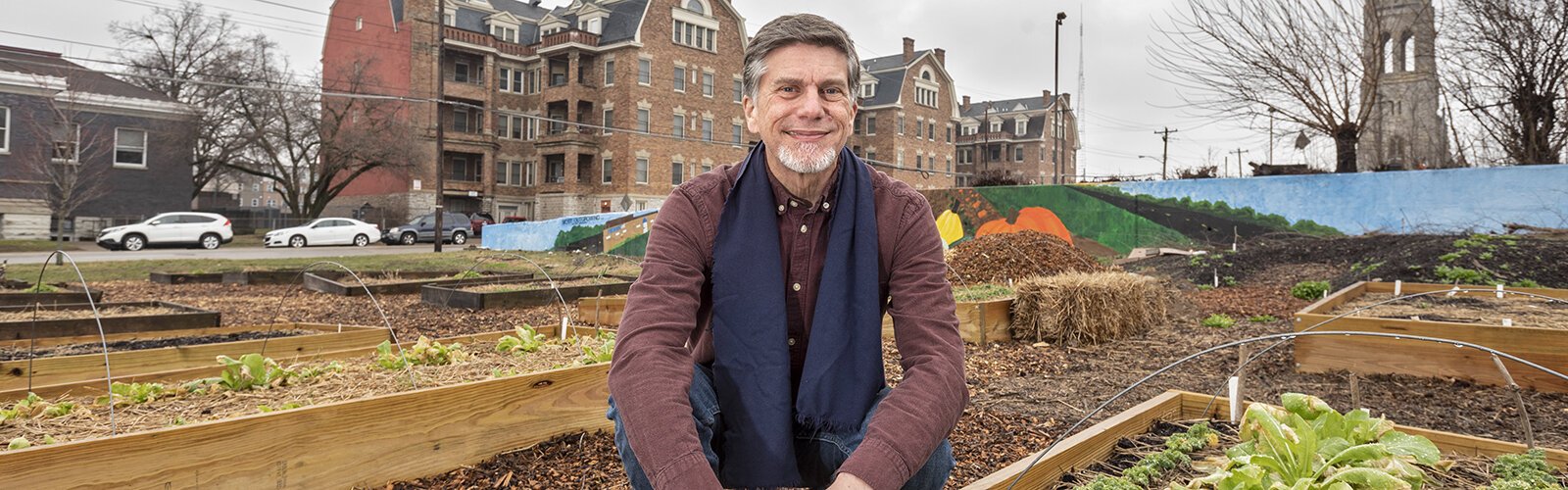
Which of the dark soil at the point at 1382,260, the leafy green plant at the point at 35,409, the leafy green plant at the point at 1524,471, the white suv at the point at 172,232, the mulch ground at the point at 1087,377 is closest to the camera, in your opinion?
the leafy green plant at the point at 1524,471

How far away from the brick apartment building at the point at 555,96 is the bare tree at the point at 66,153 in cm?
998

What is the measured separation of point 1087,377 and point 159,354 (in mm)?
5525

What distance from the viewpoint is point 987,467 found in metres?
3.46

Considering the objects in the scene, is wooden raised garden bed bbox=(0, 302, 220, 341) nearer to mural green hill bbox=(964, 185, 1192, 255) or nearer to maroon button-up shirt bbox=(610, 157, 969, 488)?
maroon button-up shirt bbox=(610, 157, 969, 488)

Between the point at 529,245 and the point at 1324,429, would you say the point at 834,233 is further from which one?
the point at 529,245

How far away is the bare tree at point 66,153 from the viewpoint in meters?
25.1

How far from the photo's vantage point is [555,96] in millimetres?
38062

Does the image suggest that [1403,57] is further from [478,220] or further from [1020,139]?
[1020,139]

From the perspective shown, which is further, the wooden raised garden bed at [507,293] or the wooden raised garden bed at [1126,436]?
the wooden raised garden bed at [507,293]

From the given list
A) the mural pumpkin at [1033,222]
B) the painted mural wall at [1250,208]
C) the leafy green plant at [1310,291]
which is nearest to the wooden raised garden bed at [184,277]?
the painted mural wall at [1250,208]

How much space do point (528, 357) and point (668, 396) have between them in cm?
274

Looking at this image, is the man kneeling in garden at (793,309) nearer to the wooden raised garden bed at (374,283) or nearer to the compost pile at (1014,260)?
the compost pile at (1014,260)

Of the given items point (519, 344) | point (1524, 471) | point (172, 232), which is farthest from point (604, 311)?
point (172, 232)

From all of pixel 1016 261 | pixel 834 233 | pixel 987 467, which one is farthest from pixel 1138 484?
pixel 1016 261
